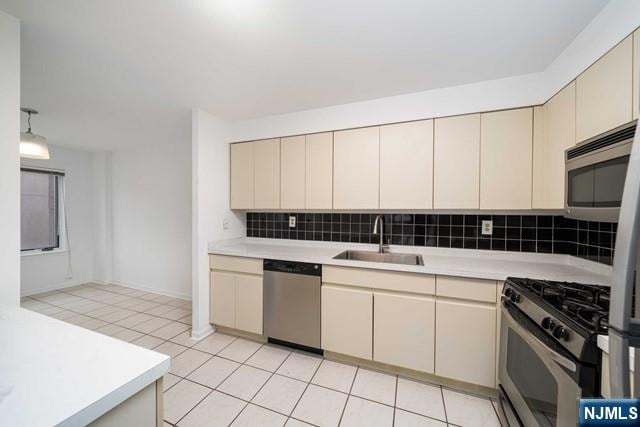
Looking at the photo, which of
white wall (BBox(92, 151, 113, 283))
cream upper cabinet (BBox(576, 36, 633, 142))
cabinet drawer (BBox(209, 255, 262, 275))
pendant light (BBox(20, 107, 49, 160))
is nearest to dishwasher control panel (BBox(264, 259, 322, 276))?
cabinet drawer (BBox(209, 255, 262, 275))

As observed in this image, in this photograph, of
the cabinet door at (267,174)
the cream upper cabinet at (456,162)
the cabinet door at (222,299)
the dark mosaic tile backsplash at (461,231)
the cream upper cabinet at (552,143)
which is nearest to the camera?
the cream upper cabinet at (552,143)

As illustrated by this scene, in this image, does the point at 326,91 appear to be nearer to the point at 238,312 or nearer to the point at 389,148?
the point at 389,148

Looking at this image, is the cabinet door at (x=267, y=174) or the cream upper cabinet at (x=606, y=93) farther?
the cabinet door at (x=267, y=174)

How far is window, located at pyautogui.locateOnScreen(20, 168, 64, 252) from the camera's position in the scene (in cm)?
350

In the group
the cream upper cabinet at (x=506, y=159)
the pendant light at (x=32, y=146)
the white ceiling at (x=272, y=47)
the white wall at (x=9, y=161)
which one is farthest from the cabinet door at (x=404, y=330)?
the pendant light at (x=32, y=146)

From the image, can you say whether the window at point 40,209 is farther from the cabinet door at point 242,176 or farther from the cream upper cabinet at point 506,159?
the cream upper cabinet at point 506,159

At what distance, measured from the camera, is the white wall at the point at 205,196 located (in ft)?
7.71

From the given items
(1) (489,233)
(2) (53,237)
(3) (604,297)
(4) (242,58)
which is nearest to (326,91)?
(4) (242,58)

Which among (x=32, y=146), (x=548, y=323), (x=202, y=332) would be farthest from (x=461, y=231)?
(x=32, y=146)

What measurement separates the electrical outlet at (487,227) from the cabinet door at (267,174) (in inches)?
75.9

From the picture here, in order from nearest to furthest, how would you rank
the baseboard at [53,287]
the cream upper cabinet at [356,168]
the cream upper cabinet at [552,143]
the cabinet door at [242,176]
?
the cream upper cabinet at [552,143] → the cream upper cabinet at [356,168] → the cabinet door at [242,176] → the baseboard at [53,287]

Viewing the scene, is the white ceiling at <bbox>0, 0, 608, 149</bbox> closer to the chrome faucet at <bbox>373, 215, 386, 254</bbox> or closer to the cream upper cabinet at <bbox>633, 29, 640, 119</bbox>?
the cream upper cabinet at <bbox>633, 29, 640, 119</bbox>

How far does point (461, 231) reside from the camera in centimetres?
213

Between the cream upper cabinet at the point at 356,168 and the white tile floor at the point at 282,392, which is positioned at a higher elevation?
Result: the cream upper cabinet at the point at 356,168
